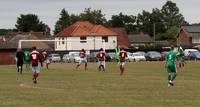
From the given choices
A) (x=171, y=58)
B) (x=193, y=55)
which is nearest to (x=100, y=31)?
(x=193, y=55)

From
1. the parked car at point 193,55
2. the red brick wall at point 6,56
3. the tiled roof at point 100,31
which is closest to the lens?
the red brick wall at point 6,56

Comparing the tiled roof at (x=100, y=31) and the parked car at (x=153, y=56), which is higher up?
the tiled roof at (x=100, y=31)

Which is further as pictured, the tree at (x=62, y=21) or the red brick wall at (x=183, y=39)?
the tree at (x=62, y=21)

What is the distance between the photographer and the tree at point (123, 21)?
18588 centimetres

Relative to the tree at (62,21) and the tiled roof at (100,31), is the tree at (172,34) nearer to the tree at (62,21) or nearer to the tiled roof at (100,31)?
the tree at (62,21)

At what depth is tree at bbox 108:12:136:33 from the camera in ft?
610

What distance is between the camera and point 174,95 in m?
23.0

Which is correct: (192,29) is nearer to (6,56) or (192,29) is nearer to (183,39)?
(183,39)

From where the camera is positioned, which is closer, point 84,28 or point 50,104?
point 50,104

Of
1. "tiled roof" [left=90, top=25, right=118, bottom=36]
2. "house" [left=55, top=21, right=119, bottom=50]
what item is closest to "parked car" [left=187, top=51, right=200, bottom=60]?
"house" [left=55, top=21, right=119, bottom=50]

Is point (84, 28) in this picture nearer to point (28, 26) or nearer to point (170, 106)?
point (28, 26)

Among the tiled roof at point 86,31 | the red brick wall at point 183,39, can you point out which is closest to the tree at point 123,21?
the red brick wall at point 183,39

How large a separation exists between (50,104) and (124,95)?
452cm

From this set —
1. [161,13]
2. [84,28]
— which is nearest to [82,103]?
[84,28]
